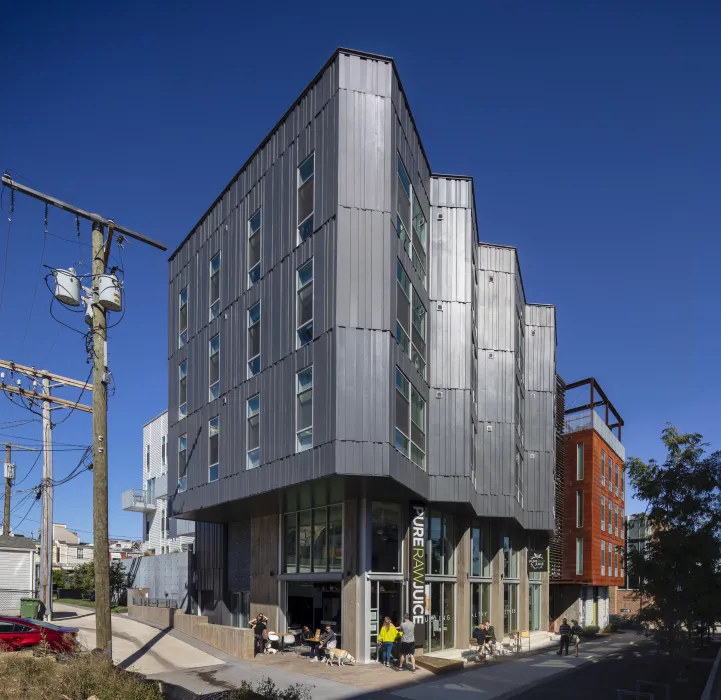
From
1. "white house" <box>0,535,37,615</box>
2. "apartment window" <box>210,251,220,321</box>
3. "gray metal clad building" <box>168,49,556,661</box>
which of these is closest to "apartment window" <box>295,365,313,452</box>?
"gray metal clad building" <box>168,49,556,661</box>

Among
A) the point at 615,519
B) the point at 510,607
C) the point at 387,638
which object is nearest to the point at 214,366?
the point at 387,638

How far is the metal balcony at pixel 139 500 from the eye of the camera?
5541 centimetres

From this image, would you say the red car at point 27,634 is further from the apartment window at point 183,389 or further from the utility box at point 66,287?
the apartment window at point 183,389

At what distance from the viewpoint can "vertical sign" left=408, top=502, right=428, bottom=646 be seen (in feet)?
81.1

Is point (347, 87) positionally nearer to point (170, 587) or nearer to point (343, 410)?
point (343, 410)

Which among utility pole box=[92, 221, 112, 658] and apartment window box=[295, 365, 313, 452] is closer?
utility pole box=[92, 221, 112, 658]

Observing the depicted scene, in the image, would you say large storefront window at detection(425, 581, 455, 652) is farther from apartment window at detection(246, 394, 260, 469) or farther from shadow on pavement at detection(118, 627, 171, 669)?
shadow on pavement at detection(118, 627, 171, 669)

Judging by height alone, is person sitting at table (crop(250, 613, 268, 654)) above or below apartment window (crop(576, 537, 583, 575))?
above

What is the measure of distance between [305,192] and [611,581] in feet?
142

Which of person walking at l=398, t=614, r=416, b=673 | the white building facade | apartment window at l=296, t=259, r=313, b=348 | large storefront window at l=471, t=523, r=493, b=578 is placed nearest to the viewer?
person walking at l=398, t=614, r=416, b=673

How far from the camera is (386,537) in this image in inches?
969

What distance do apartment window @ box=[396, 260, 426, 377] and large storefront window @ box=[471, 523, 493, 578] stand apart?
31.4 ft

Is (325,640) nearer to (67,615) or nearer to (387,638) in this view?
(387,638)

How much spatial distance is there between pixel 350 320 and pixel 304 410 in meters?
3.17
